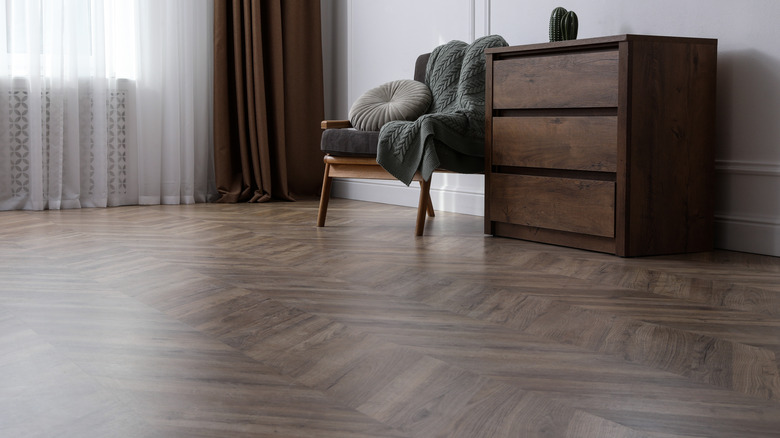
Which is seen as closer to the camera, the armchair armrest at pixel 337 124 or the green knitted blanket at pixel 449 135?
the green knitted blanket at pixel 449 135

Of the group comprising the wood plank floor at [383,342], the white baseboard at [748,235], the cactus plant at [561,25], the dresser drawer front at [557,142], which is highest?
the cactus plant at [561,25]

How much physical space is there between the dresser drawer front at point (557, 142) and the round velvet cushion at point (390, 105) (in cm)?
48

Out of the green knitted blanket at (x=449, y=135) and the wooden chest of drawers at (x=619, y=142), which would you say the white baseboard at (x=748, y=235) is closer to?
the wooden chest of drawers at (x=619, y=142)

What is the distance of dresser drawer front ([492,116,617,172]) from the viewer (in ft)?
8.95

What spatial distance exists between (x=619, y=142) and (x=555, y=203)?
35 cm

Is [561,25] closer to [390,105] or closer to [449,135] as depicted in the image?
[449,135]

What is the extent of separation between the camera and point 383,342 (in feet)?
5.42

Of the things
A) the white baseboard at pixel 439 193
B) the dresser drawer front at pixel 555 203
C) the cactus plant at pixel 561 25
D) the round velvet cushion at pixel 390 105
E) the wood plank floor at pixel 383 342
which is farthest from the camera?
the white baseboard at pixel 439 193

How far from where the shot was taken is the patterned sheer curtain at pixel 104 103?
414cm

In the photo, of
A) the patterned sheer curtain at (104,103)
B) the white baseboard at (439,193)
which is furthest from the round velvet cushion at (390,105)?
the patterned sheer curtain at (104,103)

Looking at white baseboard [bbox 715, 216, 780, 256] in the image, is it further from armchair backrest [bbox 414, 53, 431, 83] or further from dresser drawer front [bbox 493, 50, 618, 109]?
armchair backrest [bbox 414, 53, 431, 83]

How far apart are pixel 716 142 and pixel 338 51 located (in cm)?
270

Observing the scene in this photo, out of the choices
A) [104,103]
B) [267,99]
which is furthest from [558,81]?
[104,103]

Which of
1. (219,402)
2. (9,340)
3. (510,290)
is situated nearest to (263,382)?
(219,402)
